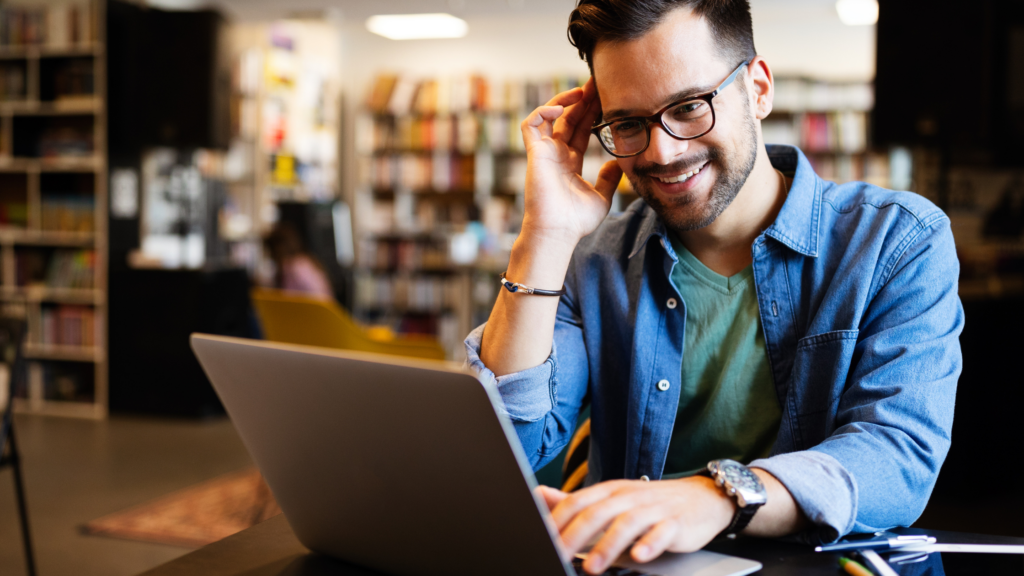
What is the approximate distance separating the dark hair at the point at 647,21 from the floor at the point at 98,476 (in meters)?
2.23

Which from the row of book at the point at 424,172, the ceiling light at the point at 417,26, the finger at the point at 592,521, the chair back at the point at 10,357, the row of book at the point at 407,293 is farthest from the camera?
the row of book at the point at 424,172

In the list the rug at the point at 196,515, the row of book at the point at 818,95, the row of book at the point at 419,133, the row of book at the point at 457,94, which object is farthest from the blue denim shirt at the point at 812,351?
the row of book at the point at 419,133

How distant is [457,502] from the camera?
2.10ft

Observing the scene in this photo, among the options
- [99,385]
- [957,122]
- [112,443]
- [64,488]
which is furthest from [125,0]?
[957,122]

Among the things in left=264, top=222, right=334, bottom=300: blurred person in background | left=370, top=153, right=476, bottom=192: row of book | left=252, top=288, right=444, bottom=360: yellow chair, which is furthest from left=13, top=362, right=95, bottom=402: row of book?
left=370, top=153, right=476, bottom=192: row of book

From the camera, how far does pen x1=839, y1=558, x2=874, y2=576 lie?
71cm

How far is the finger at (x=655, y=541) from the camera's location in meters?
0.68

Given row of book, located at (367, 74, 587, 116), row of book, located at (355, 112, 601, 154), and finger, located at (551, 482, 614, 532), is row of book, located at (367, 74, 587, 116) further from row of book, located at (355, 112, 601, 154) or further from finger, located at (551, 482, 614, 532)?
finger, located at (551, 482, 614, 532)

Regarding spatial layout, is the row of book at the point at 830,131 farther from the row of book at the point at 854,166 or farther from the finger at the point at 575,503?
the finger at the point at 575,503

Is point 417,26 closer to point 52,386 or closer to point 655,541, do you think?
point 52,386

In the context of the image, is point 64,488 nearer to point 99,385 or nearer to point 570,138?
point 99,385

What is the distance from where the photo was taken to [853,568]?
719mm

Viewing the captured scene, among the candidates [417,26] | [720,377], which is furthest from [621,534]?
[417,26]

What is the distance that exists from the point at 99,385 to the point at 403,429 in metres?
5.12
